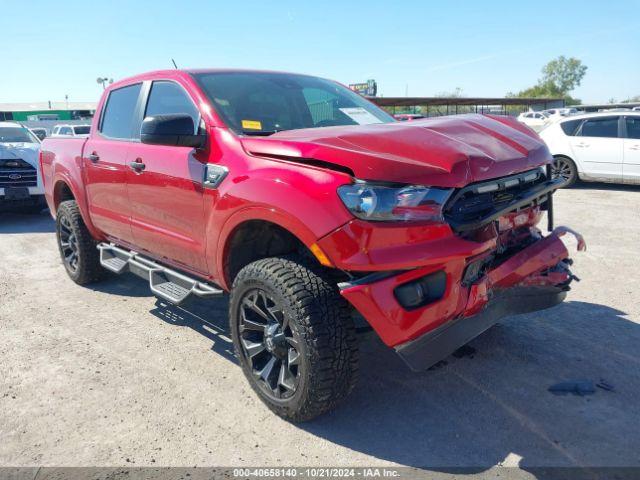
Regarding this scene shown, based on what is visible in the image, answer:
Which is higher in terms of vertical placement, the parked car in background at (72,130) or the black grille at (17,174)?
the parked car in background at (72,130)

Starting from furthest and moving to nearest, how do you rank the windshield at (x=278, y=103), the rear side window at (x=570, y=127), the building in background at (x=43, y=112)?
1. the building in background at (x=43, y=112)
2. the rear side window at (x=570, y=127)
3. the windshield at (x=278, y=103)

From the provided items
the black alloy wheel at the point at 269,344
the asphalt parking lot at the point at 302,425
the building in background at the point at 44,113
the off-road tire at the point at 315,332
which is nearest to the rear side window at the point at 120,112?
the asphalt parking lot at the point at 302,425

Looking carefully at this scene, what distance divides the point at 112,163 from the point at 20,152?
586 cm

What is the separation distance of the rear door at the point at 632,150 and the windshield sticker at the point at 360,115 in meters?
8.00

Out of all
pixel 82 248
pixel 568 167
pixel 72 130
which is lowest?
pixel 82 248

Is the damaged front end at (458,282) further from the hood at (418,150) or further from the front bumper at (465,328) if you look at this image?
the hood at (418,150)

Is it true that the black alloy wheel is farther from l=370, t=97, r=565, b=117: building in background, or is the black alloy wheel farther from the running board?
l=370, t=97, r=565, b=117: building in background

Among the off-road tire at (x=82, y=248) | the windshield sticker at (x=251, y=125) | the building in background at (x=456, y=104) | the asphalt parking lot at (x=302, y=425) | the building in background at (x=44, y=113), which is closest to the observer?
the asphalt parking lot at (x=302, y=425)

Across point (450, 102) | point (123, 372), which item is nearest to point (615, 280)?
point (123, 372)

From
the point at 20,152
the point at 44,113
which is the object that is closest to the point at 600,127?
the point at 20,152

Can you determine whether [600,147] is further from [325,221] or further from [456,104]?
[456,104]

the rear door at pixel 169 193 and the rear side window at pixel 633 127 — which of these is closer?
the rear door at pixel 169 193

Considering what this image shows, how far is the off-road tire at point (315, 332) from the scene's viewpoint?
2613mm

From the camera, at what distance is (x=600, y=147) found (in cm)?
1014
